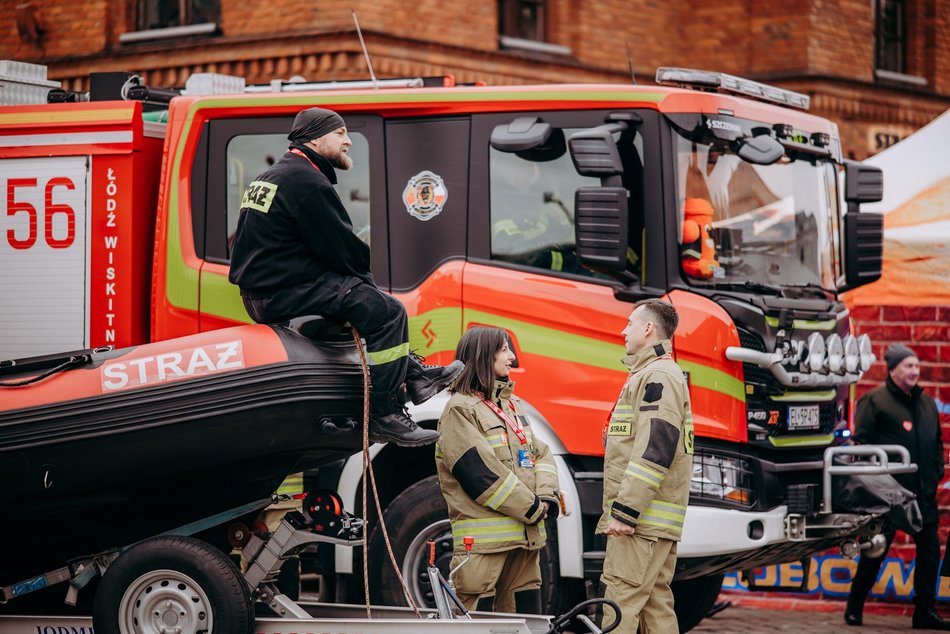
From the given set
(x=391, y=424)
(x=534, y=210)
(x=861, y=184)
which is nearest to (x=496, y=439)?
(x=391, y=424)

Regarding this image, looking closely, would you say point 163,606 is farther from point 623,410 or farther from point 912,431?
point 912,431

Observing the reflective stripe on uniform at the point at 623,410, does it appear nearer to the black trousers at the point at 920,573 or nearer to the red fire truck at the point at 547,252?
the red fire truck at the point at 547,252

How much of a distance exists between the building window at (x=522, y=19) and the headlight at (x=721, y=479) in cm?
1026

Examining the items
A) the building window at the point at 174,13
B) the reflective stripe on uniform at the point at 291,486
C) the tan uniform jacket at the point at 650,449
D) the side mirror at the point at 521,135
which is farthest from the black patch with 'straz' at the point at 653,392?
the building window at the point at 174,13

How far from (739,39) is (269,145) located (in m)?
11.8

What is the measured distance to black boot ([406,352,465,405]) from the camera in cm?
643

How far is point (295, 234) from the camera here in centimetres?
617

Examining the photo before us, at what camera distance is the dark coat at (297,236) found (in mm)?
6109

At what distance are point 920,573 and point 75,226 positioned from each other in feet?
18.8

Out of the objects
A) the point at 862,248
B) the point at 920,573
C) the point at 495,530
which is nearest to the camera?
the point at 495,530

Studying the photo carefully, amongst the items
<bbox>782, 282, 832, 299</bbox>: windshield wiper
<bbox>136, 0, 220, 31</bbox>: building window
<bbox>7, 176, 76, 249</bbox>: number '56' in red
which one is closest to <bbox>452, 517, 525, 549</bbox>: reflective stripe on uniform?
<bbox>782, 282, 832, 299</bbox>: windshield wiper

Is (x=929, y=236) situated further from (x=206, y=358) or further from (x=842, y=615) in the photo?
(x=206, y=358)

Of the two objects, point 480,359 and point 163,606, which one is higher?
point 480,359

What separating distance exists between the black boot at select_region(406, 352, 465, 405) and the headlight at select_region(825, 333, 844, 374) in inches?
89.2
